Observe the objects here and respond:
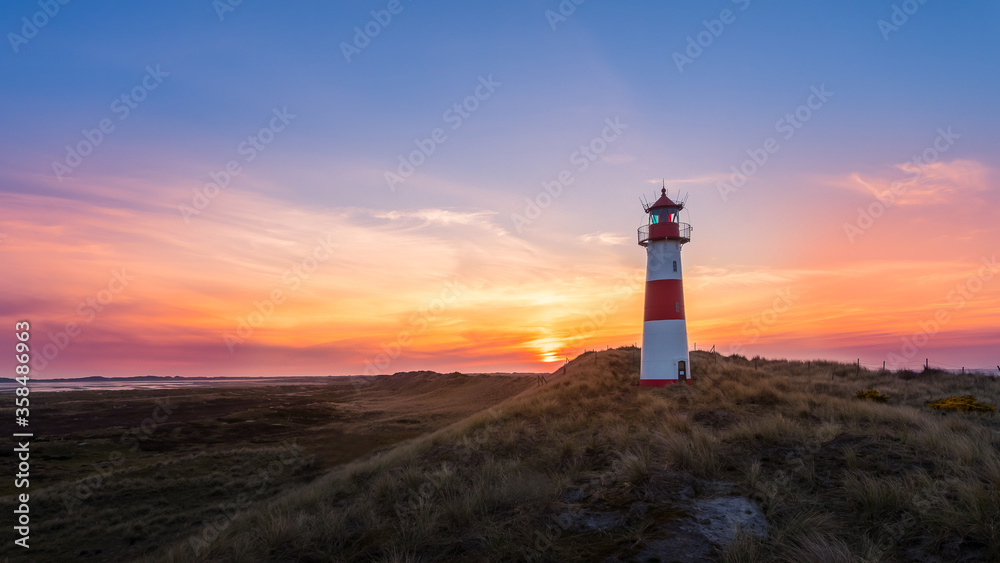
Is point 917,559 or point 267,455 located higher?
point 917,559

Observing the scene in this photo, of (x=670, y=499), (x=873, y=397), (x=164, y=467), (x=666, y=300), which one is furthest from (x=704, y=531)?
(x=164, y=467)

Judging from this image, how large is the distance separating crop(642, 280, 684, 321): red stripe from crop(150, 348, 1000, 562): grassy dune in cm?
994

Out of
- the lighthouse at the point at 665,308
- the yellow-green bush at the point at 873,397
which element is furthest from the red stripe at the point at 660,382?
the yellow-green bush at the point at 873,397

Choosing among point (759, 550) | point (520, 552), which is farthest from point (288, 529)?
point (759, 550)

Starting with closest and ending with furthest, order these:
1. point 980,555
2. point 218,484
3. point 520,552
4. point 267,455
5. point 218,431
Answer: point 980,555, point 520,552, point 218,484, point 267,455, point 218,431

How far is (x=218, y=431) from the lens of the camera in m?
32.0

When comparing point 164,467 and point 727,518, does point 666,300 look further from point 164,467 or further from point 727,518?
point 164,467

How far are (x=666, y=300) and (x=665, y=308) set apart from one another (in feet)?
1.27

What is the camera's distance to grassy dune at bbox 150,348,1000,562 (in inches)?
245

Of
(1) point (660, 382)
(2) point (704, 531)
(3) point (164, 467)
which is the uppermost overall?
(1) point (660, 382)

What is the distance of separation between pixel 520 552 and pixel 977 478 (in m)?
6.46

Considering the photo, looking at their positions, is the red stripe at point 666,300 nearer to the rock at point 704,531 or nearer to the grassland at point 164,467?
the grassland at point 164,467

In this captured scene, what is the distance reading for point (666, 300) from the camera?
24.4 m

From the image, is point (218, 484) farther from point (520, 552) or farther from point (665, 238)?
point (665, 238)
